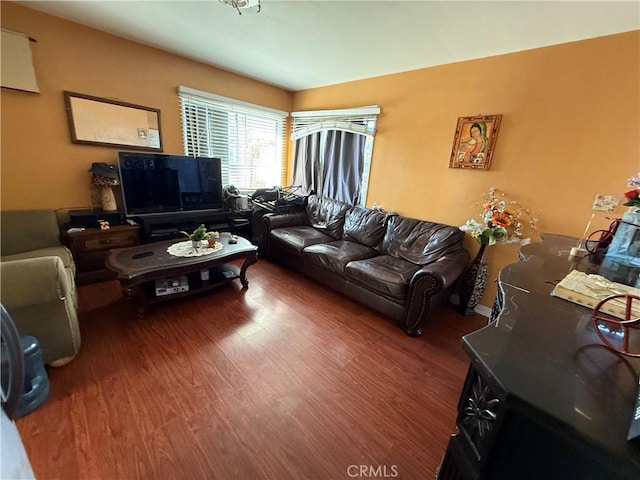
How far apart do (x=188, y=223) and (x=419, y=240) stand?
9.07ft

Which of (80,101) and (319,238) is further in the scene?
(319,238)

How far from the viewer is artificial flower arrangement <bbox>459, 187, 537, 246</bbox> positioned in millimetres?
2270

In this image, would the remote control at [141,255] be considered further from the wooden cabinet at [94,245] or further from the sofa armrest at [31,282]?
the sofa armrest at [31,282]

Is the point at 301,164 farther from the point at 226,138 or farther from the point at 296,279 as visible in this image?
the point at 296,279


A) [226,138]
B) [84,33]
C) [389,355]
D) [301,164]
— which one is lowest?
[389,355]

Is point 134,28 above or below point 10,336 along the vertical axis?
above

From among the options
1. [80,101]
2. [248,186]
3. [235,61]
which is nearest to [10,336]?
[80,101]

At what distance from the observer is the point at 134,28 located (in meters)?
2.46

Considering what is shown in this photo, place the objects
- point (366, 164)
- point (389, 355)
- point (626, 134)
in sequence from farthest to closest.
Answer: point (366, 164)
point (389, 355)
point (626, 134)

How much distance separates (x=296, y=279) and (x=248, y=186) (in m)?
1.95

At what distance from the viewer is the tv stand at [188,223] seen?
2.90 m

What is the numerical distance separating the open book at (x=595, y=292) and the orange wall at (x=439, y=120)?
1321 millimetres

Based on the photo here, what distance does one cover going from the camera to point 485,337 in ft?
2.45

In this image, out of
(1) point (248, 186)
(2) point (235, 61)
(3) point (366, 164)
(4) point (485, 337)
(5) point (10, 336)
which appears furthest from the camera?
(1) point (248, 186)
